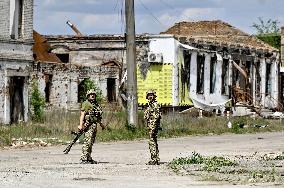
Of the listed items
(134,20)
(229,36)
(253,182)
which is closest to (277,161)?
(253,182)

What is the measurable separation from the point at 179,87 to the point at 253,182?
3159cm

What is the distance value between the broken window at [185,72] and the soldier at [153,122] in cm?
2690

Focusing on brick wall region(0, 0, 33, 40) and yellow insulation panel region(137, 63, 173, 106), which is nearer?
brick wall region(0, 0, 33, 40)

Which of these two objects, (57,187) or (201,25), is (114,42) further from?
(57,187)

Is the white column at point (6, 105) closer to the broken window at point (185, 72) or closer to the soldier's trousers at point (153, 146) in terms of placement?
the broken window at point (185, 72)

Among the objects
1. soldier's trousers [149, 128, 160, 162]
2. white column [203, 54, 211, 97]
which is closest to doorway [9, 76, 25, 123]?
white column [203, 54, 211, 97]

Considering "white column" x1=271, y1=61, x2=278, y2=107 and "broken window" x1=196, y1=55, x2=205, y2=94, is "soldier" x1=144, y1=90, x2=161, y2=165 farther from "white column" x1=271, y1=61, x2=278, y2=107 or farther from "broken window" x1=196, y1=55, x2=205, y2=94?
"white column" x1=271, y1=61, x2=278, y2=107

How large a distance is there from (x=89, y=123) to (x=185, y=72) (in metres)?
27.7

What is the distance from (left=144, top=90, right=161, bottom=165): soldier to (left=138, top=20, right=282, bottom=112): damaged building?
2575 centimetres

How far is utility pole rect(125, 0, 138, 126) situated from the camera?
32875 millimetres

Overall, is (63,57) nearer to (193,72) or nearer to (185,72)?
(185,72)

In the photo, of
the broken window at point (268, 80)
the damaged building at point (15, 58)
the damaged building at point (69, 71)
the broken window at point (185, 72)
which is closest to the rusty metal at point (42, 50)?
the damaged building at point (69, 71)

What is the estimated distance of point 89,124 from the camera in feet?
64.7

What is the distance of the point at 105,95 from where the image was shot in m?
46.9
